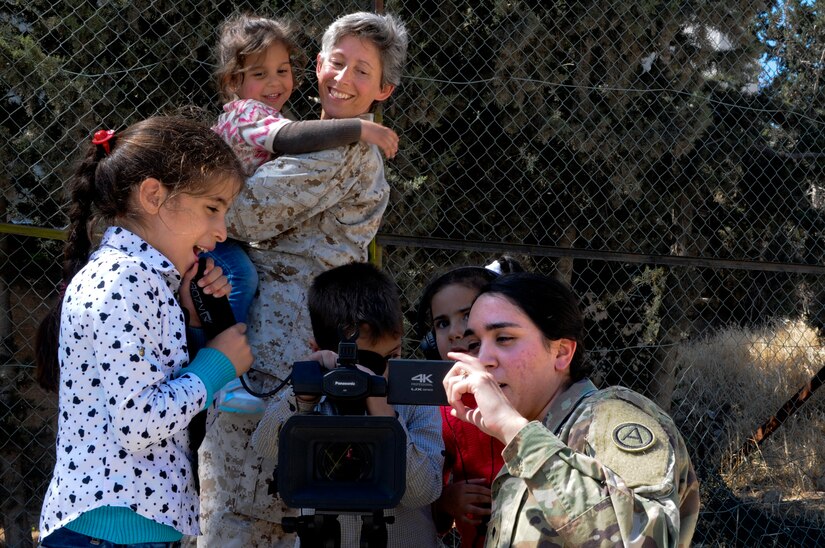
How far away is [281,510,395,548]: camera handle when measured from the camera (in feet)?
5.81

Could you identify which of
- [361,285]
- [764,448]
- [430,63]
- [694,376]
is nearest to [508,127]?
[430,63]

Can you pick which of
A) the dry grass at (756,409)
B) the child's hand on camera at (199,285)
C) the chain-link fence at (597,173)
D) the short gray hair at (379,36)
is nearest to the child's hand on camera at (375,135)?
the short gray hair at (379,36)

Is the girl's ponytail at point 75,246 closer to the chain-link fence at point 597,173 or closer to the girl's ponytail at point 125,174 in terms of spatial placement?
the girl's ponytail at point 125,174

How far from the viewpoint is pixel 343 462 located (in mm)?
1855

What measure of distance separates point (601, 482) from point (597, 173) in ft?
14.4

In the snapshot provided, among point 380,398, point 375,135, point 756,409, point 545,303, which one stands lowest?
point 756,409

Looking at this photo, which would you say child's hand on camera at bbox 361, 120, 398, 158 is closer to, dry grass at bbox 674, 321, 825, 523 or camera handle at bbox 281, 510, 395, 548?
camera handle at bbox 281, 510, 395, 548

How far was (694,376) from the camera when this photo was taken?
6223mm

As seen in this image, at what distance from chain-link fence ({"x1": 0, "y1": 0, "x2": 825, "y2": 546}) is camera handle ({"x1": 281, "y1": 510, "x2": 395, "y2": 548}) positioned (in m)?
2.25

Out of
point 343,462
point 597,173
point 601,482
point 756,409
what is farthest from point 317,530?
point 756,409

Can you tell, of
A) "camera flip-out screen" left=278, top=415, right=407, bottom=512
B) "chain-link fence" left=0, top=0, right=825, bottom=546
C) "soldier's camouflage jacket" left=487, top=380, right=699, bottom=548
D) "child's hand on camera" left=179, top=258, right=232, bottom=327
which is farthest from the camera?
"chain-link fence" left=0, top=0, right=825, bottom=546

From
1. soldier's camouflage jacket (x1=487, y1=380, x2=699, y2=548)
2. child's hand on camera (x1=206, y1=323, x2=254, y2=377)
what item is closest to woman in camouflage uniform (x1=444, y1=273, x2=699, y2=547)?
soldier's camouflage jacket (x1=487, y1=380, x2=699, y2=548)

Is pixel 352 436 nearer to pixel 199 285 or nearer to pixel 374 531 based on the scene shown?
pixel 374 531

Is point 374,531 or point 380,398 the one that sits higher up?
point 380,398
